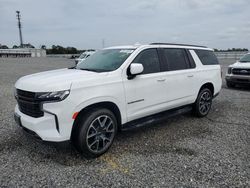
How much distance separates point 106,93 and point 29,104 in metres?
1.15

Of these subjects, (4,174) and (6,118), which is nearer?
(4,174)

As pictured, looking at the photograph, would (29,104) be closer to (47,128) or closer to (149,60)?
(47,128)

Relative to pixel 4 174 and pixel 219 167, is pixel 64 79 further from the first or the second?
pixel 219 167

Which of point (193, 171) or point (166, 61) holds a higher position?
point (166, 61)

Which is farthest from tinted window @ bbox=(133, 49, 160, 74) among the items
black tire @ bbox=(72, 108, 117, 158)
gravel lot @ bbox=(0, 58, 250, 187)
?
gravel lot @ bbox=(0, 58, 250, 187)

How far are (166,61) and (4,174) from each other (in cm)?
348

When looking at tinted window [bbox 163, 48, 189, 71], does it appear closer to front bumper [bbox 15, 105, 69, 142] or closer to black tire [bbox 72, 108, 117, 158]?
black tire [bbox 72, 108, 117, 158]

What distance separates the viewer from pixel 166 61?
4.46 meters

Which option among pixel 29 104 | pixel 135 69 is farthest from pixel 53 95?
pixel 135 69

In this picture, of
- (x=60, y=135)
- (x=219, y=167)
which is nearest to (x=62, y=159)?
(x=60, y=135)

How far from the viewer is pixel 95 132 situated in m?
3.37

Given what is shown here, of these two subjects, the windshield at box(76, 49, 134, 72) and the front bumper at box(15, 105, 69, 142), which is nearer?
the front bumper at box(15, 105, 69, 142)

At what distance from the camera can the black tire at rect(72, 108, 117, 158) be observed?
320cm

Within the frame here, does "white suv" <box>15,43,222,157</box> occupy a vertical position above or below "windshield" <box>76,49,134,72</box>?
below
